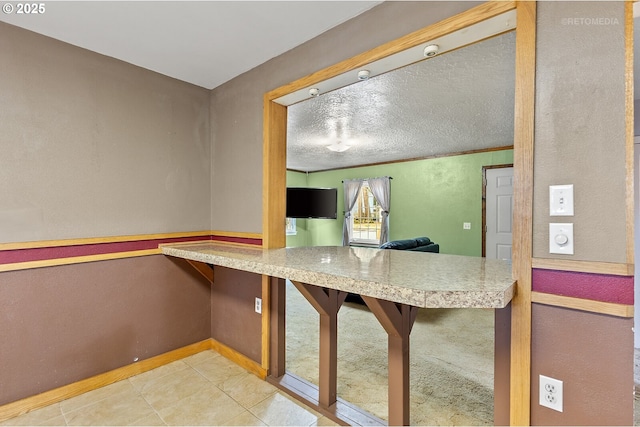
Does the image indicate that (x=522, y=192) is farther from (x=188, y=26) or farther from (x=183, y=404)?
(x=183, y=404)

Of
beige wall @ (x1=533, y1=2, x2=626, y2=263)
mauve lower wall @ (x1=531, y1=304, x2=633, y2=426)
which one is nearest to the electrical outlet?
mauve lower wall @ (x1=531, y1=304, x2=633, y2=426)

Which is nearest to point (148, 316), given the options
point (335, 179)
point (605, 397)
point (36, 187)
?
point (36, 187)

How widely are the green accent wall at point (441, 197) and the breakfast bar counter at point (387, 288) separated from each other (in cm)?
369

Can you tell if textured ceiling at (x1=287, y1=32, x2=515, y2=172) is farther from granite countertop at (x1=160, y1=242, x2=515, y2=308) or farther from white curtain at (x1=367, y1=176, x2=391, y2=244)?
granite countertop at (x1=160, y1=242, x2=515, y2=308)

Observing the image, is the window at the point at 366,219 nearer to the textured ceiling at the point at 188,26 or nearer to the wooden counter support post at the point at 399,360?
the textured ceiling at the point at 188,26

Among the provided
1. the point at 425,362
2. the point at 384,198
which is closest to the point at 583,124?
the point at 425,362

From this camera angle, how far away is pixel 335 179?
693 centimetres

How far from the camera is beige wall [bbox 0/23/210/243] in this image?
5.69 ft

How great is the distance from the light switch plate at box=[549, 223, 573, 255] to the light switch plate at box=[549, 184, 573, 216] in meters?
0.04

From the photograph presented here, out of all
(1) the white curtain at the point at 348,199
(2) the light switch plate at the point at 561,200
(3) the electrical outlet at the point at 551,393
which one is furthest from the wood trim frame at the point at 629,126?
(1) the white curtain at the point at 348,199

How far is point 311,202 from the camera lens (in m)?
5.96

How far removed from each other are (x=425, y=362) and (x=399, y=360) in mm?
1223

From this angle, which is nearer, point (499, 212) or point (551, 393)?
point (551, 393)

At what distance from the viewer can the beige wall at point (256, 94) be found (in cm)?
146
